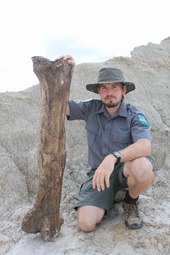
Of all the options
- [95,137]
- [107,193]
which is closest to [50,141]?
[95,137]

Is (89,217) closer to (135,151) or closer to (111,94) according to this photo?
(135,151)

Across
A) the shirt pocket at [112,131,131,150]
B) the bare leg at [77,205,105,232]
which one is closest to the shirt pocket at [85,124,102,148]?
the shirt pocket at [112,131,131,150]

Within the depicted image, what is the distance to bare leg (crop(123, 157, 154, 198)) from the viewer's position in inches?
171

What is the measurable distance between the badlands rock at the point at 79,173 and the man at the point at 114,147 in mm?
203

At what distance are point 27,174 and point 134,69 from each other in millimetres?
3510

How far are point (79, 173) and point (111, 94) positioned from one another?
167 cm

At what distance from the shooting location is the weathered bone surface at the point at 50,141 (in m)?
4.30

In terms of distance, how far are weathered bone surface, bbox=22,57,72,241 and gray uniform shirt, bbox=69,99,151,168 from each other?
21.2 inches

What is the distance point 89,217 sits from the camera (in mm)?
4574

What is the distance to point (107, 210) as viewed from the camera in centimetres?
475

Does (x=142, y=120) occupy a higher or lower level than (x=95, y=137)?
higher

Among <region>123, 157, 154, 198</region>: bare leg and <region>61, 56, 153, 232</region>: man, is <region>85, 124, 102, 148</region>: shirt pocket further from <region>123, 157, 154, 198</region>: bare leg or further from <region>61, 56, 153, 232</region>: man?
<region>123, 157, 154, 198</region>: bare leg

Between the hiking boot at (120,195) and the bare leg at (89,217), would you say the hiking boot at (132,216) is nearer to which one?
the hiking boot at (120,195)

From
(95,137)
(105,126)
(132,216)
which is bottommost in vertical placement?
(132,216)
